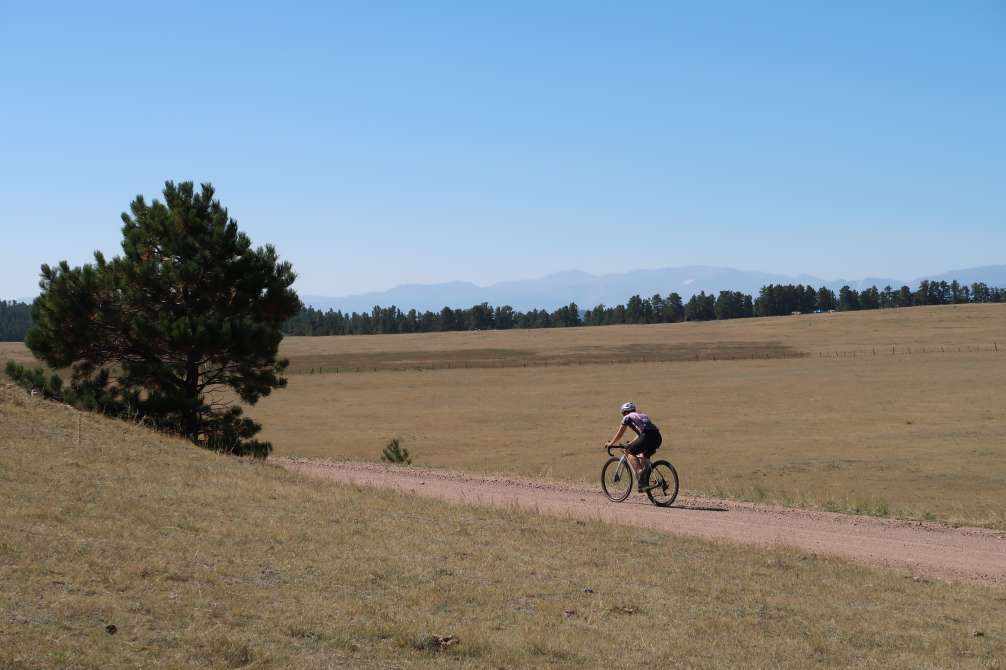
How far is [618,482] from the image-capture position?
19.2 metres

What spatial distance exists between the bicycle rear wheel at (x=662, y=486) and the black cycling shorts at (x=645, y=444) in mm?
325

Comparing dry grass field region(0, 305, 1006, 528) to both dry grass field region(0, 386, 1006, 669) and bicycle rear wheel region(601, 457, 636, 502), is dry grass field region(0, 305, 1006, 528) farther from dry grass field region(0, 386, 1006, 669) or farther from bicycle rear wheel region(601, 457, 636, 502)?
dry grass field region(0, 386, 1006, 669)

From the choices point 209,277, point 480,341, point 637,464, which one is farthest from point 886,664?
point 480,341

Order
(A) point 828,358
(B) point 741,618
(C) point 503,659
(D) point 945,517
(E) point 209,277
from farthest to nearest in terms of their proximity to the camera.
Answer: (A) point 828,358 → (E) point 209,277 → (D) point 945,517 → (B) point 741,618 → (C) point 503,659

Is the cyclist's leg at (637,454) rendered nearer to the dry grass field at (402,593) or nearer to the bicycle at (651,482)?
the bicycle at (651,482)

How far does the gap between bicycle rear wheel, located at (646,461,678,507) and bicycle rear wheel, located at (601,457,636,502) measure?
0.46 metres

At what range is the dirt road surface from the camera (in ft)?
44.6

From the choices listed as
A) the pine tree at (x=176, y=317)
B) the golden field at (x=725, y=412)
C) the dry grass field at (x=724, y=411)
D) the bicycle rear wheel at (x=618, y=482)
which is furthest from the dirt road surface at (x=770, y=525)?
the pine tree at (x=176, y=317)

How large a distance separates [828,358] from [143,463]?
82069 millimetres

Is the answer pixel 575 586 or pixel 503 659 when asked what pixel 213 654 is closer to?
pixel 503 659

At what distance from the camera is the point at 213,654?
7004mm

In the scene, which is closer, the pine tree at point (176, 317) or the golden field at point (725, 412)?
the pine tree at point (176, 317)

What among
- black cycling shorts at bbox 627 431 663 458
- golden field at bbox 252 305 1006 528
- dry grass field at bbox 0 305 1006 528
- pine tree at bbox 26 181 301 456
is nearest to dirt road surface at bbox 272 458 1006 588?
black cycling shorts at bbox 627 431 663 458

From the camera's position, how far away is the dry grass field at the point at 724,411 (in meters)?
30.2
